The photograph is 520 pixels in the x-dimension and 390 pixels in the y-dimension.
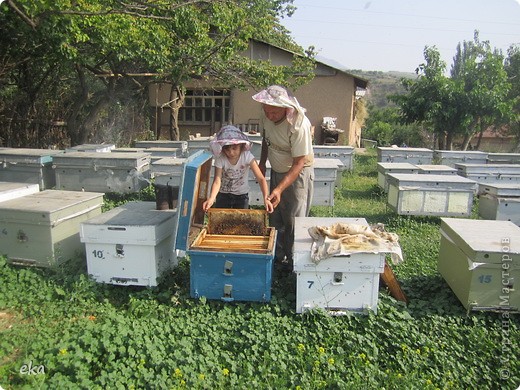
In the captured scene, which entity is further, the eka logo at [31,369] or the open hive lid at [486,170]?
the open hive lid at [486,170]

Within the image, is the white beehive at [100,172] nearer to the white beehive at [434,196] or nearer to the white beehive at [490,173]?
the white beehive at [434,196]

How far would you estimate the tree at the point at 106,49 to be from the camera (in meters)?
6.43

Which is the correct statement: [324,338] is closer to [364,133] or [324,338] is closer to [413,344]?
[413,344]

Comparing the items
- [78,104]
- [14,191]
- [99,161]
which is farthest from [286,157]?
[78,104]

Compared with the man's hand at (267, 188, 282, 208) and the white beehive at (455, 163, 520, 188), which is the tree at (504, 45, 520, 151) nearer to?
the white beehive at (455, 163, 520, 188)

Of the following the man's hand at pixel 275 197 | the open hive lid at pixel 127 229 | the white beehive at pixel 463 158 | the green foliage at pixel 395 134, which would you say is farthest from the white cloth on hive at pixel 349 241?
the green foliage at pixel 395 134

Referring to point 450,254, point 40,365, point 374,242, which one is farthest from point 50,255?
point 450,254

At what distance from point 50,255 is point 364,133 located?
24.9 metres

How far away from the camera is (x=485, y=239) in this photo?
11.8ft

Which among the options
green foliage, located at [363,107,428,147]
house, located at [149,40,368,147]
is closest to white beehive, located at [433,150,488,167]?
house, located at [149,40,368,147]

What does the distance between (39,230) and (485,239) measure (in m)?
4.01

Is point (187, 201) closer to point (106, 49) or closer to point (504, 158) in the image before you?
point (106, 49)

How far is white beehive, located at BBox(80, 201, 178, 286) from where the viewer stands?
3736mm

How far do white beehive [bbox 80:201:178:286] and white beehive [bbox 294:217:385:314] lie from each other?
4.18ft
